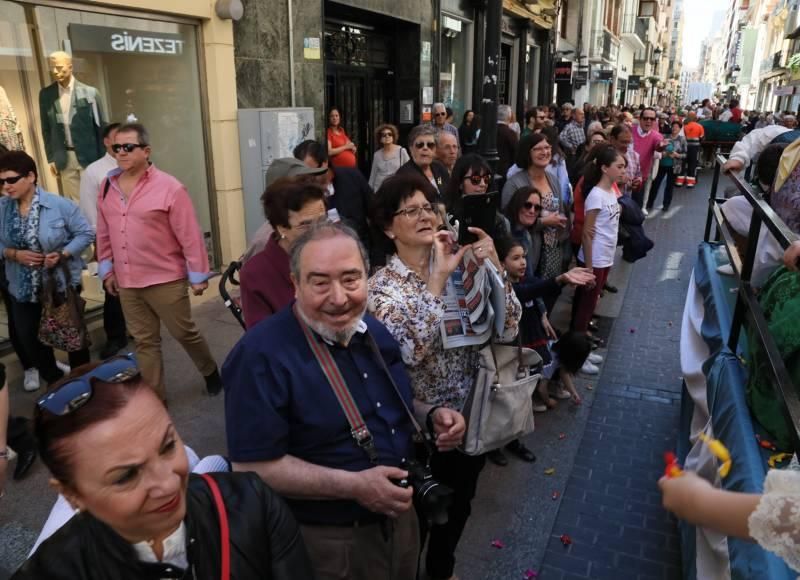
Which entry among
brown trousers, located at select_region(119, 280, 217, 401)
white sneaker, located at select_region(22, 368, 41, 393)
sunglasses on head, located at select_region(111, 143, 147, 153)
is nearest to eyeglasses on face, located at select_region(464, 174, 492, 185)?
brown trousers, located at select_region(119, 280, 217, 401)

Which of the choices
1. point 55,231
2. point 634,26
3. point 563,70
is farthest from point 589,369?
point 634,26

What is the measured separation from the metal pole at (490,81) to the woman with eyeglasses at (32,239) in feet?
13.9

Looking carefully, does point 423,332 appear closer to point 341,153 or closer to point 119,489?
point 119,489

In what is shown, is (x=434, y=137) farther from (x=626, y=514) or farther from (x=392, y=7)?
(x=392, y=7)

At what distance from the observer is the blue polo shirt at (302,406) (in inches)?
72.6

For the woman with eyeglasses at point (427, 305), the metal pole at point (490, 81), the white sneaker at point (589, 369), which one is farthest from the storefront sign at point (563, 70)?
the woman with eyeglasses at point (427, 305)

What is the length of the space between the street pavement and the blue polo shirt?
1.42m

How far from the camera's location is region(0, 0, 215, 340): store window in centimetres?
547

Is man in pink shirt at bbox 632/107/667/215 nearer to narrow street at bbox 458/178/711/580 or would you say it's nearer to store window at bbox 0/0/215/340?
narrow street at bbox 458/178/711/580

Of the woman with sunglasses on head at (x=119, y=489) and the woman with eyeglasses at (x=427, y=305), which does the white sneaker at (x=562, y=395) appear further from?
the woman with sunglasses on head at (x=119, y=489)

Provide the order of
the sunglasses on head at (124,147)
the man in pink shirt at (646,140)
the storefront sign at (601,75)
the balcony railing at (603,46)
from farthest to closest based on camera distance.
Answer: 1. the storefront sign at (601,75)
2. the balcony railing at (603,46)
3. the man in pink shirt at (646,140)
4. the sunglasses on head at (124,147)

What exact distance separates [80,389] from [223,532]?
18.8 inches

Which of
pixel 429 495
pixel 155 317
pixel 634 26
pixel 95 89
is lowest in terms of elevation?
pixel 155 317

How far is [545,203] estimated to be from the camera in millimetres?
5223
